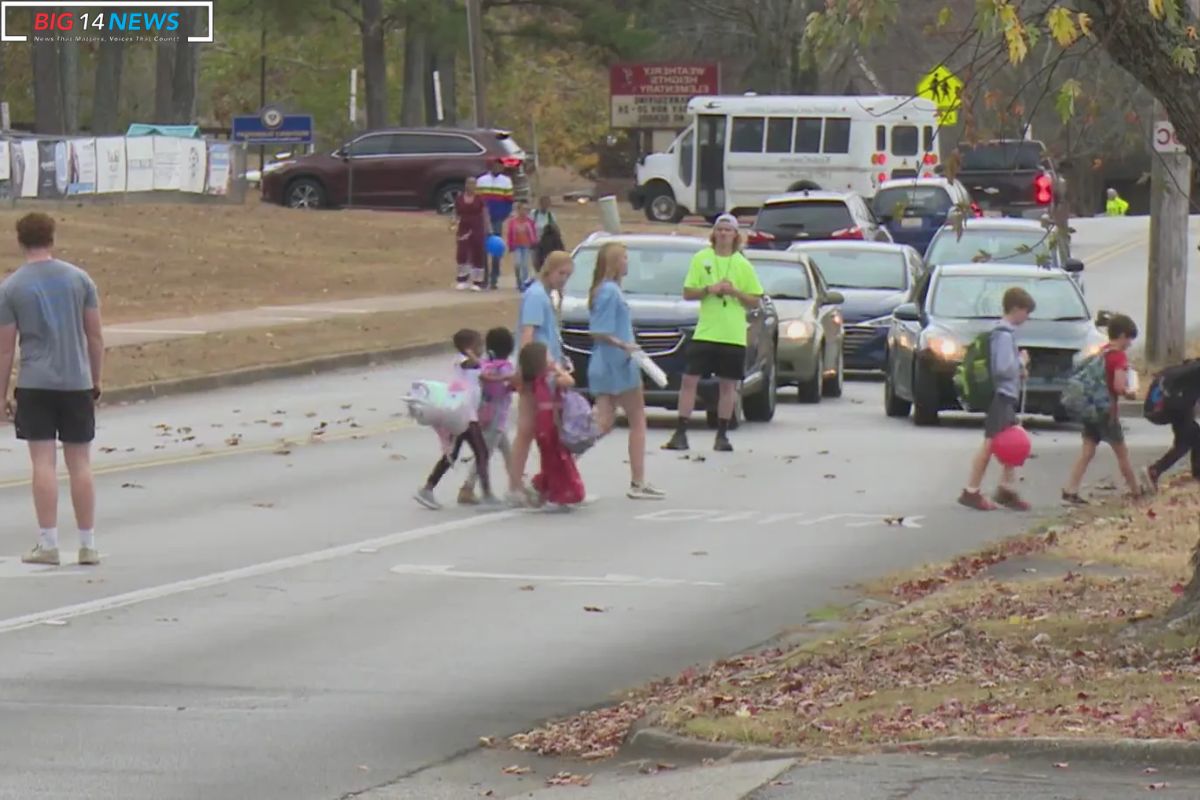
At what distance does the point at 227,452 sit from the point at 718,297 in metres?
4.09

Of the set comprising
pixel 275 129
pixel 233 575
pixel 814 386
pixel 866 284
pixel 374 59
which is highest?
pixel 374 59

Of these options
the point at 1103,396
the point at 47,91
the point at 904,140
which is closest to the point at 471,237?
the point at 904,140

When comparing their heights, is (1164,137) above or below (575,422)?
above

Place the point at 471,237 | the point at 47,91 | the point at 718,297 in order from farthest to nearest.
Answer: the point at 47,91 < the point at 471,237 < the point at 718,297

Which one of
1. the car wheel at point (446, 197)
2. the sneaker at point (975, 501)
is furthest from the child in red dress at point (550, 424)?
the car wheel at point (446, 197)

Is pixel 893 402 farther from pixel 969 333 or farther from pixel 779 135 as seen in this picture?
pixel 779 135

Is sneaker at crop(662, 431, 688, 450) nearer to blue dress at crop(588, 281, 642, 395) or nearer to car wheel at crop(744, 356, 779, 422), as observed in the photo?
blue dress at crop(588, 281, 642, 395)

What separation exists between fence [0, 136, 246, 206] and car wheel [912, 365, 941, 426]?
24153 mm

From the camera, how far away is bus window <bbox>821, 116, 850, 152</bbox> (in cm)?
5384

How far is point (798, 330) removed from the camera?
2527 cm

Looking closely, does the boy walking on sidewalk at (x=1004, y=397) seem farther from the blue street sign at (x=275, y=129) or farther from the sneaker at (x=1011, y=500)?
the blue street sign at (x=275, y=129)

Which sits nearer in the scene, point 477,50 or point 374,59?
point 477,50

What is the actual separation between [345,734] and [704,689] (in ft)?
4.43

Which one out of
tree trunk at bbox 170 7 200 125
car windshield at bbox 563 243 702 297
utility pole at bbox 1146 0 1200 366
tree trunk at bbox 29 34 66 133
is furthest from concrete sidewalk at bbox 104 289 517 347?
tree trunk at bbox 29 34 66 133
